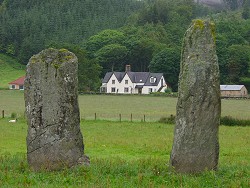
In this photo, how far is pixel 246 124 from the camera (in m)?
43.1

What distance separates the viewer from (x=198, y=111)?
52.4ft

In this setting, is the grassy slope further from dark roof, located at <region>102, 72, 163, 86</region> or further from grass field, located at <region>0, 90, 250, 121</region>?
grass field, located at <region>0, 90, 250, 121</region>

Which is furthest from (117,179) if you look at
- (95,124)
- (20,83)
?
(20,83)

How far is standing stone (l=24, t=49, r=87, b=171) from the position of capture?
→ 659 inches

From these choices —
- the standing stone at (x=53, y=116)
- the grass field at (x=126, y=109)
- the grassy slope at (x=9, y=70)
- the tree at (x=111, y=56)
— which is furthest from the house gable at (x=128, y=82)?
the standing stone at (x=53, y=116)

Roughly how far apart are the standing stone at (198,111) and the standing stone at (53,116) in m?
3.44

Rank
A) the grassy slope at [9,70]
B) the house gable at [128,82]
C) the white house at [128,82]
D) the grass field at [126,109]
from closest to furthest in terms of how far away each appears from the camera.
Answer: the grass field at [126,109], the white house at [128,82], the house gable at [128,82], the grassy slope at [9,70]

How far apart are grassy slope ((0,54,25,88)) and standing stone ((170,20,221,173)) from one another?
127993mm

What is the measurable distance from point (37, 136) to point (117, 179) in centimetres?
363

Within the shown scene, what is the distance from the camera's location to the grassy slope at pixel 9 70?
150238 millimetres

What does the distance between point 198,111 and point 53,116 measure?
4.80 metres

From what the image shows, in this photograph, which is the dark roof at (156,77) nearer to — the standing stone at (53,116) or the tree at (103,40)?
the tree at (103,40)

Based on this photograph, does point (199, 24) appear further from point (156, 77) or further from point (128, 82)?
point (128, 82)

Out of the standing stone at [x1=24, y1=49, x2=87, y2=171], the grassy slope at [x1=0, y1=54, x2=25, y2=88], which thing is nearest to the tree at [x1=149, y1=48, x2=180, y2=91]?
the grassy slope at [x1=0, y1=54, x2=25, y2=88]
